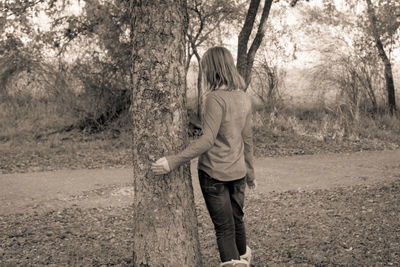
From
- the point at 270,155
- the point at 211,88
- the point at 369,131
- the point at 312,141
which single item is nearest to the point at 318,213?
the point at 211,88

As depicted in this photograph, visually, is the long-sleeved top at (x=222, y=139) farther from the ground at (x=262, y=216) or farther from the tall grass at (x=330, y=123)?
the tall grass at (x=330, y=123)

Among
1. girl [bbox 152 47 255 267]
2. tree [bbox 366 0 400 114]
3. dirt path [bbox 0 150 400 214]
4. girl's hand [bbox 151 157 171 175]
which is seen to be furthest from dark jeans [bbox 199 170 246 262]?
tree [bbox 366 0 400 114]

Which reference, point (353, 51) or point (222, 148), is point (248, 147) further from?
point (353, 51)

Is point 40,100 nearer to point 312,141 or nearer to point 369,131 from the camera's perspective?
point 312,141

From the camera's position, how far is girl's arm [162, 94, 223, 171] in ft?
11.1

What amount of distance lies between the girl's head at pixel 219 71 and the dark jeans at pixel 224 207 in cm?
70

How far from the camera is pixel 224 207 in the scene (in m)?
3.63

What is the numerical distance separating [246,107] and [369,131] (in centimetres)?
1106

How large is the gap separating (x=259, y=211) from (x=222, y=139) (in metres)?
3.23

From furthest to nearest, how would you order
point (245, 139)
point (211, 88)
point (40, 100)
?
point (40, 100) < point (245, 139) < point (211, 88)

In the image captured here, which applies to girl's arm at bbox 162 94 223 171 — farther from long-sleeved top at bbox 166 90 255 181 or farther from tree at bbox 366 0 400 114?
tree at bbox 366 0 400 114

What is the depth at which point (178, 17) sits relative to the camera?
372 centimetres

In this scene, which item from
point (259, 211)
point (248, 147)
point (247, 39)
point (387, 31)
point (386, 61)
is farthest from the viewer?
point (386, 61)

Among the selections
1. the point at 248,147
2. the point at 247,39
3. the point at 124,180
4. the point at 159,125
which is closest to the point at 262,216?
the point at 248,147
